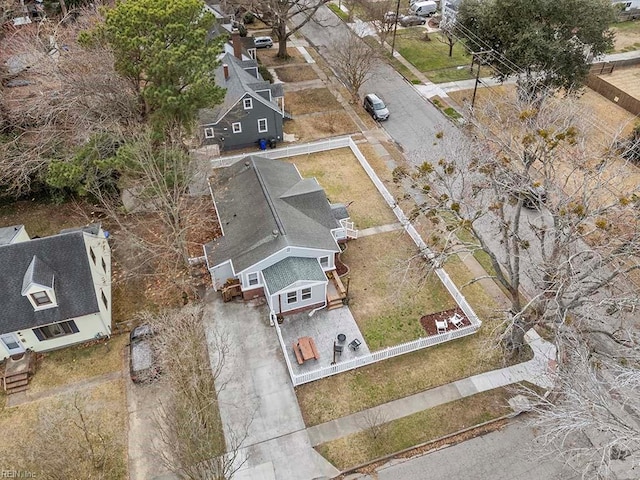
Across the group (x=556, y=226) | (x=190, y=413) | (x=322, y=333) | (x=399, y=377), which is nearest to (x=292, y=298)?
(x=322, y=333)

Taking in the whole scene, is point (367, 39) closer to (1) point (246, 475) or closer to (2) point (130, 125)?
(2) point (130, 125)

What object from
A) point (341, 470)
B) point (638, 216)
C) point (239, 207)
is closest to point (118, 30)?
point (239, 207)

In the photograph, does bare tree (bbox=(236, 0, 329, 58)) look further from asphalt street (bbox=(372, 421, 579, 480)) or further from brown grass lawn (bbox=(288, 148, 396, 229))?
asphalt street (bbox=(372, 421, 579, 480))

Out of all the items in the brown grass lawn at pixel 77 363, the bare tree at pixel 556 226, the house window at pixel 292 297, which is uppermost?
the bare tree at pixel 556 226

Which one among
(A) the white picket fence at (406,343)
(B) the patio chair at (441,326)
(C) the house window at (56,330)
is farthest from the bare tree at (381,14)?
(C) the house window at (56,330)

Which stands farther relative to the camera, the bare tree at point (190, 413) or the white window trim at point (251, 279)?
the white window trim at point (251, 279)

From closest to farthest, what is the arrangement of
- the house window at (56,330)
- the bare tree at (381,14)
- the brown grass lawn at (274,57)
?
Answer: the house window at (56,330)
the bare tree at (381,14)
the brown grass lawn at (274,57)

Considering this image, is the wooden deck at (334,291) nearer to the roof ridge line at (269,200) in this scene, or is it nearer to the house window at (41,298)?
the roof ridge line at (269,200)

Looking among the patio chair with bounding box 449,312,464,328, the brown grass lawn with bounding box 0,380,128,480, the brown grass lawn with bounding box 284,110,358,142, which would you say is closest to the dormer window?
the brown grass lawn with bounding box 0,380,128,480
